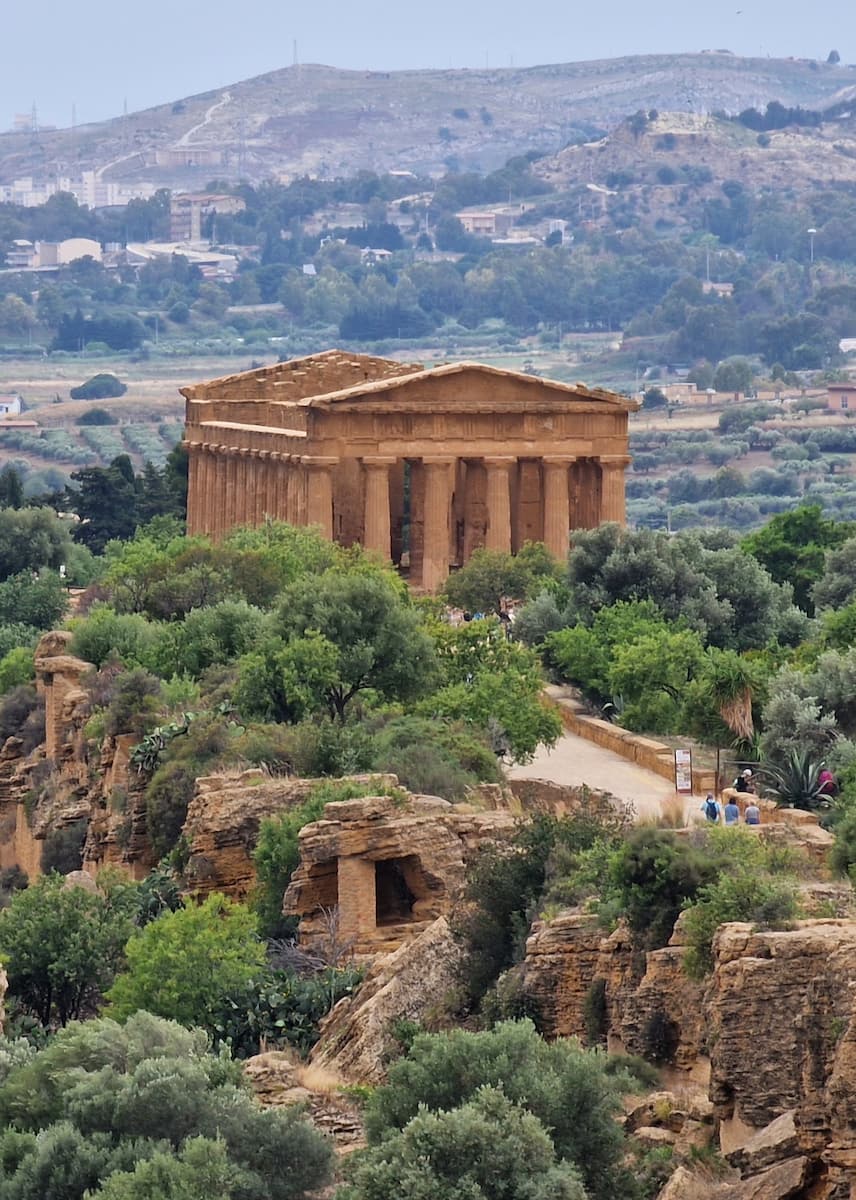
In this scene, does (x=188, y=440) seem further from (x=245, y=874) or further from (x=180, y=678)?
(x=245, y=874)

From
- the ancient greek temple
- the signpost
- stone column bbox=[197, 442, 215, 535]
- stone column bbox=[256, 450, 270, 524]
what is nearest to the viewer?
the signpost

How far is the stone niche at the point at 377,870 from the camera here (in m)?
33.6

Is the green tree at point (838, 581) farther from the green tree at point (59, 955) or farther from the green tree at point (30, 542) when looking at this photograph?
the green tree at point (59, 955)

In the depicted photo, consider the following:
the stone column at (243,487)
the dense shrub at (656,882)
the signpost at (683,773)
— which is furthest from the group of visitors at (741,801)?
the stone column at (243,487)

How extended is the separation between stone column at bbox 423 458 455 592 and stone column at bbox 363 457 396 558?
856 mm

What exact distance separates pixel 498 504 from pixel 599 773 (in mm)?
38838

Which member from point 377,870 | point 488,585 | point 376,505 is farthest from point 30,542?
point 377,870

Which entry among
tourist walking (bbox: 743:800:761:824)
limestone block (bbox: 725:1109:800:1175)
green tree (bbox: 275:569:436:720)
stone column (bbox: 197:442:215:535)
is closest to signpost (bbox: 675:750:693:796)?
green tree (bbox: 275:569:436:720)

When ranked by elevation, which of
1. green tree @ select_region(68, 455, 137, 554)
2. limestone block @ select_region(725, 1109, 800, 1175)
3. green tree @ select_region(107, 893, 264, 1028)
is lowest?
green tree @ select_region(68, 455, 137, 554)

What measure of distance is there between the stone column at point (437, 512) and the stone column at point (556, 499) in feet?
7.19

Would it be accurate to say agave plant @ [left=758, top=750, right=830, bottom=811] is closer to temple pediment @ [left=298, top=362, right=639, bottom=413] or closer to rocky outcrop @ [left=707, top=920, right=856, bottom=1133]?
rocky outcrop @ [left=707, top=920, right=856, bottom=1133]

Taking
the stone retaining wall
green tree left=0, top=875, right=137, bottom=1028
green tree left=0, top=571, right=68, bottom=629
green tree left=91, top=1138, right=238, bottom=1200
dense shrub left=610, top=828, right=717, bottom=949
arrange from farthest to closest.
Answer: green tree left=0, top=571, right=68, bottom=629 → the stone retaining wall → green tree left=0, top=875, right=137, bottom=1028 → dense shrub left=610, top=828, right=717, bottom=949 → green tree left=91, top=1138, right=238, bottom=1200

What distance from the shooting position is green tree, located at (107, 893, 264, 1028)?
1254 inches

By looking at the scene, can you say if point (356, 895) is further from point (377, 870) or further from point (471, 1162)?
point (471, 1162)
